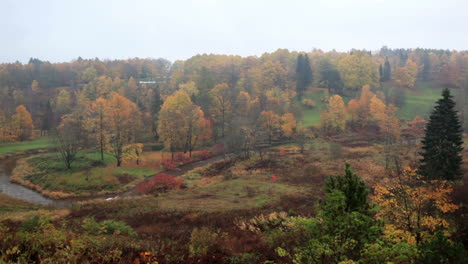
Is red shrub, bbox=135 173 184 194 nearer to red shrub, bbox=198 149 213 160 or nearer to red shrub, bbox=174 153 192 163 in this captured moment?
red shrub, bbox=174 153 192 163

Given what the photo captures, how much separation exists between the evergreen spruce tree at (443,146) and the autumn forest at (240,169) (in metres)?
0.11

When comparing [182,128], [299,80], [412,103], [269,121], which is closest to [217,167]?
[182,128]

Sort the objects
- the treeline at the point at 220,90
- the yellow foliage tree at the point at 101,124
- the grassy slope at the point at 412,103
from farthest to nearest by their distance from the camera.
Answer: the grassy slope at the point at 412,103, the treeline at the point at 220,90, the yellow foliage tree at the point at 101,124

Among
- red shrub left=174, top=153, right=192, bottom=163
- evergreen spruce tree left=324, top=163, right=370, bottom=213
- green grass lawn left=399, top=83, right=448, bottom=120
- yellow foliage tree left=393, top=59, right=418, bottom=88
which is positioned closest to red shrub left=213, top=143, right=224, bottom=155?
red shrub left=174, top=153, right=192, bottom=163

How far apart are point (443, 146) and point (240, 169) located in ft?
82.6

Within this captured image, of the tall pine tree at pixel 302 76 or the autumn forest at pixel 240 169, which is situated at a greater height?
the tall pine tree at pixel 302 76

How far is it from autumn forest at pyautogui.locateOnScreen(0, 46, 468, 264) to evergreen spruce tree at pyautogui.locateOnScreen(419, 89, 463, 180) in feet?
0.38

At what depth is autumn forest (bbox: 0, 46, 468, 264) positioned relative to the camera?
9062 mm

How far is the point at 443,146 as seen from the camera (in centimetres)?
2548

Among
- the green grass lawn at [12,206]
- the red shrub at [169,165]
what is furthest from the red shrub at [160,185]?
the green grass lawn at [12,206]

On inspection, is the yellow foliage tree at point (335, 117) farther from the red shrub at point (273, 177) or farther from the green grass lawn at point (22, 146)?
the green grass lawn at point (22, 146)

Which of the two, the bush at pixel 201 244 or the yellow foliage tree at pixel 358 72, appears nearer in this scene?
the bush at pixel 201 244

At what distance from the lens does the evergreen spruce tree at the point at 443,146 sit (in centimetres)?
2520

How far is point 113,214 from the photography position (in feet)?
78.3
